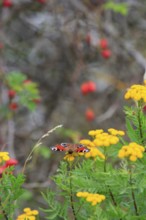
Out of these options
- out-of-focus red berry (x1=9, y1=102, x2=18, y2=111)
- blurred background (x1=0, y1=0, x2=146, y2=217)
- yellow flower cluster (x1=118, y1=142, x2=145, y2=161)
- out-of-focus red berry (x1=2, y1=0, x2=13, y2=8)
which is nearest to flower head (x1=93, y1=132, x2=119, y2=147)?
yellow flower cluster (x1=118, y1=142, x2=145, y2=161)

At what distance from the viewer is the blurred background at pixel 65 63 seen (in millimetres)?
5305

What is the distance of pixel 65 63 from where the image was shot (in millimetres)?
6008

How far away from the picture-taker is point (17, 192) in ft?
4.48

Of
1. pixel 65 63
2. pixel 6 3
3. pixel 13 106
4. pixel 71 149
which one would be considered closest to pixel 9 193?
pixel 71 149

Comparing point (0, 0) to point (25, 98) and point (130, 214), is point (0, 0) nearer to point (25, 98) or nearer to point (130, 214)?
point (25, 98)

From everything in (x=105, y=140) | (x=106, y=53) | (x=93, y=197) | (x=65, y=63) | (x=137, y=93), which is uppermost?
(x=65, y=63)

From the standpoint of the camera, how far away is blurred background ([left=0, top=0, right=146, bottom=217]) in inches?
209

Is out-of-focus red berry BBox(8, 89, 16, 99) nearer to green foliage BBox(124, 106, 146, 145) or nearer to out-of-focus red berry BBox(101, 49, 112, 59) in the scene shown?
out-of-focus red berry BBox(101, 49, 112, 59)

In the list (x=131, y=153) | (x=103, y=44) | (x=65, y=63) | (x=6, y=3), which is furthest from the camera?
(x=65, y=63)

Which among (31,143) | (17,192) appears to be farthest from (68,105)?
(17,192)

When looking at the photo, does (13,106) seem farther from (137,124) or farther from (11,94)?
(137,124)

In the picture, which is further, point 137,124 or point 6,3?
point 6,3

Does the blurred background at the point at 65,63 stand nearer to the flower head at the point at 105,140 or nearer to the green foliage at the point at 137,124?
the green foliage at the point at 137,124

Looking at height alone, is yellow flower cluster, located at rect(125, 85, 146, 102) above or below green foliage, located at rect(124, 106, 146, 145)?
above
